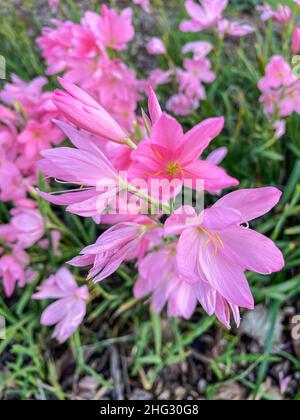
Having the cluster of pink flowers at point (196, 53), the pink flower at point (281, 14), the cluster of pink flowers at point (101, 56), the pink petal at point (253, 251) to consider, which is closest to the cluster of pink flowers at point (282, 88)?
the pink flower at point (281, 14)

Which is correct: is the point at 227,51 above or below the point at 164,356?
above

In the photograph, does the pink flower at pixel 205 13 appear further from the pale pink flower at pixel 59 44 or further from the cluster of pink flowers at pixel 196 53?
the pale pink flower at pixel 59 44

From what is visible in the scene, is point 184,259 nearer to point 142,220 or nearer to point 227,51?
point 142,220

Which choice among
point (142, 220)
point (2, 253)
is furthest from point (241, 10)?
point (142, 220)

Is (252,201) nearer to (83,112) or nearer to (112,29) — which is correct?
(83,112)

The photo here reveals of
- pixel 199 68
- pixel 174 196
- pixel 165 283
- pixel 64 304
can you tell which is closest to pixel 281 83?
pixel 199 68

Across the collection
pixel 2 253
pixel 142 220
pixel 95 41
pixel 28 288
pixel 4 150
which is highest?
pixel 95 41
